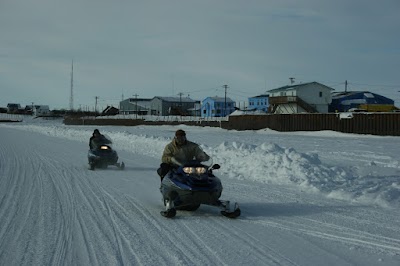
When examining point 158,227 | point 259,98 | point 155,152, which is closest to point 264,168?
point 158,227

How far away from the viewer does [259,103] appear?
106500mm

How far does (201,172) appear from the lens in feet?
28.9

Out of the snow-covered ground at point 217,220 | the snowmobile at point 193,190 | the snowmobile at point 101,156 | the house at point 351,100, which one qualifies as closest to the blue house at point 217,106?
the house at point 351,100

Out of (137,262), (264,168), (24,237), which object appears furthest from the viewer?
(264,168)

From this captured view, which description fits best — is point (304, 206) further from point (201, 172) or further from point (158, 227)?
point (158, 227)

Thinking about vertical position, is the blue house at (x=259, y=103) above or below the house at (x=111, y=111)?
above

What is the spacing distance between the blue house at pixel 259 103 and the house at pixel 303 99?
2515 cm

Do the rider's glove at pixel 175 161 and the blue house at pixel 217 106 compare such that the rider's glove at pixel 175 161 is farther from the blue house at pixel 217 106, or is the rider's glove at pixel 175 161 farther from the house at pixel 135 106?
the house at pixel 135 106

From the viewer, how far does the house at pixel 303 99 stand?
2906 inches

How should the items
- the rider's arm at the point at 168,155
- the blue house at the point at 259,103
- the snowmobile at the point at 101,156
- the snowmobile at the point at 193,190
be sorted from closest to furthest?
the snowmobile at the point at 193,190 < the rider's arm at the point at 168,155 < the snowmobile at the point at 101,156 < the blue house at the point at 259,103

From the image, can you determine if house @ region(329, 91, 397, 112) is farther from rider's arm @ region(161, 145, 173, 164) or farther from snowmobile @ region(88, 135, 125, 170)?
rider's arm @ region(161, 145, 173, 164)

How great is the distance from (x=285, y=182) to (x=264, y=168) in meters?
1.84

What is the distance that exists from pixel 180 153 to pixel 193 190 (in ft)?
3.63

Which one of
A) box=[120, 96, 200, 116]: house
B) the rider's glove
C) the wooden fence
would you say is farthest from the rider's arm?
box=[120, 96, 200, 116]: house
